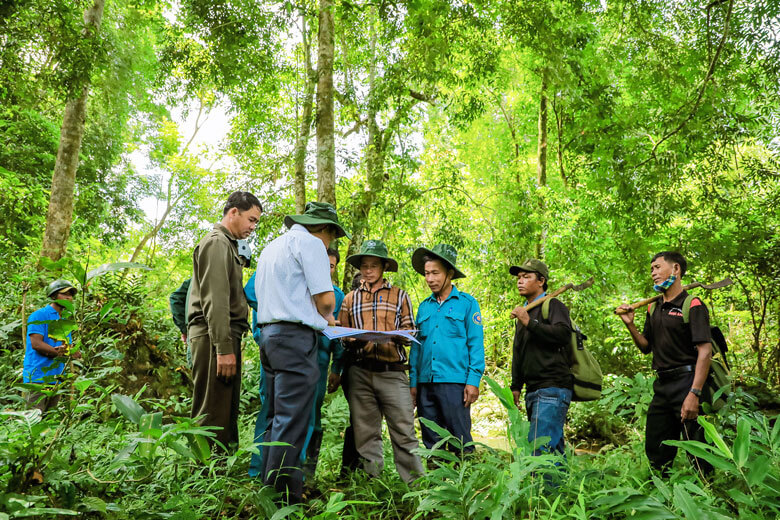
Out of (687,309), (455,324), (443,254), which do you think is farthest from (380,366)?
(687,309)

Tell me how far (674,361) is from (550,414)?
3.50 ft

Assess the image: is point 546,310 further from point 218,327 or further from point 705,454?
point 218,327

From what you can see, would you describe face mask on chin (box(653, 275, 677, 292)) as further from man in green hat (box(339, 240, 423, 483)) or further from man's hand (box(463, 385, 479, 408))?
man in green hat (box(339, 240, 423, 483))

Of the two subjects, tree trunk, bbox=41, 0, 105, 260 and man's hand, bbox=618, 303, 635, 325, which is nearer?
man's hand, bbox=618, 303, 635, 325

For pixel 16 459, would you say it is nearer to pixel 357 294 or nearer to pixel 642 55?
pixel 357 294

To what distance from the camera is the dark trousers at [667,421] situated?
369cm

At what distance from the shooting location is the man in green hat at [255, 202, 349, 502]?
2.99 m

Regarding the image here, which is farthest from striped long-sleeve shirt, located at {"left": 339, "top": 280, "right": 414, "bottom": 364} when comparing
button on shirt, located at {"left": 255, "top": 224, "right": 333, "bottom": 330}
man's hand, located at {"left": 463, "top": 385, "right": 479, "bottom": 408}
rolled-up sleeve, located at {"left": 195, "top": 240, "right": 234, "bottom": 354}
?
rolled-up sleeve, located at {"left": 195, "top": 240, "right": 234, "bottom": 354}

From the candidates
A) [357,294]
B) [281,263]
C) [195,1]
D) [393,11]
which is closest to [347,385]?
[357,294]

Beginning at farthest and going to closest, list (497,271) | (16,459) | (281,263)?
(497,271) < (281,263) < (16,459)

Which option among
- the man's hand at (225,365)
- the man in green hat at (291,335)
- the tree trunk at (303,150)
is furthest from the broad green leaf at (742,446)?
the tree trunk at (303,150)

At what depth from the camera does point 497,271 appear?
35.1ft

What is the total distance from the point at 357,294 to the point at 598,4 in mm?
6396

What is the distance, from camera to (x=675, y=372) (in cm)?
376
